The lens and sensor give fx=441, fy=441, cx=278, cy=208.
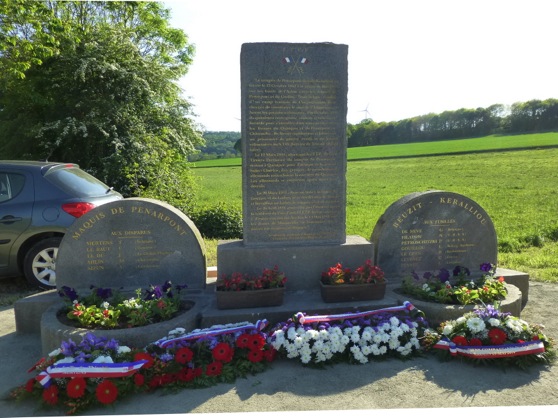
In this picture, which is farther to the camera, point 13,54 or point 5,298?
point 13,54

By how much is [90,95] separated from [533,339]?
492 inches

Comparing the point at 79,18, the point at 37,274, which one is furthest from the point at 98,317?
the point at 79,18

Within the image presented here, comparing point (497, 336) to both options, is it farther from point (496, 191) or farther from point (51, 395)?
point (496, 191)

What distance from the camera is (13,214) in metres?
5.95

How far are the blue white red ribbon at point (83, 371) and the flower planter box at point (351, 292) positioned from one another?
2.07m

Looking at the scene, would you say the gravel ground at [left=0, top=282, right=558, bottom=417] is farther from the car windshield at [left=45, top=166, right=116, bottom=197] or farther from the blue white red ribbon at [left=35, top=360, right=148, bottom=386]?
the car windshield at [left=45, top=166, right=116, bottom=197]

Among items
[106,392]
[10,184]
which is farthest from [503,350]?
[10,184]

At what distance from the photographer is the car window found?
6.12 m

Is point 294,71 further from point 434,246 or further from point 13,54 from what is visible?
point 13,54

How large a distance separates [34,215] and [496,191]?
1808 centimetres

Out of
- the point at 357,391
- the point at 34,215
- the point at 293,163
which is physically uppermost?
the point at 293,163

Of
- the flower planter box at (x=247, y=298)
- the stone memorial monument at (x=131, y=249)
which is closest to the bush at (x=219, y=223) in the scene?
the stone memorial monument at (x=131, y=249)

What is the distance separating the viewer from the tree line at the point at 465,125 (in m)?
51.2

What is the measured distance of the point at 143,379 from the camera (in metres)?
3.49
